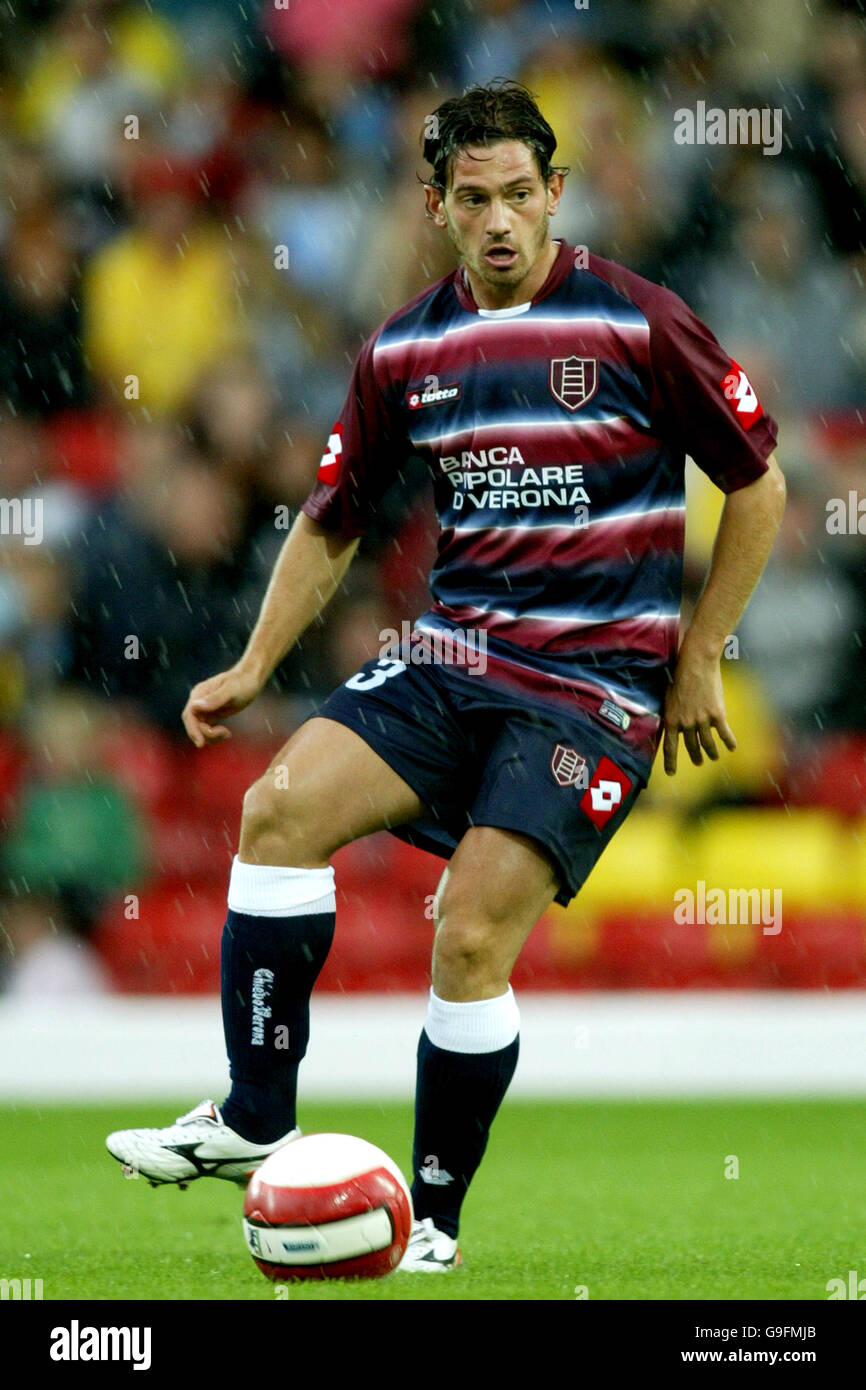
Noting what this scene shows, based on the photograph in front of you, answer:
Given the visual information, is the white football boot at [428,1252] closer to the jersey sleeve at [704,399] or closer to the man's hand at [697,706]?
the man's hand at [697,706]

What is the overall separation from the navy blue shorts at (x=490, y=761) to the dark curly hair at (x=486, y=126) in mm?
1017

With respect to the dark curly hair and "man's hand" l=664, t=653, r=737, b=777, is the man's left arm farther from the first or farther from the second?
the dark curly hair

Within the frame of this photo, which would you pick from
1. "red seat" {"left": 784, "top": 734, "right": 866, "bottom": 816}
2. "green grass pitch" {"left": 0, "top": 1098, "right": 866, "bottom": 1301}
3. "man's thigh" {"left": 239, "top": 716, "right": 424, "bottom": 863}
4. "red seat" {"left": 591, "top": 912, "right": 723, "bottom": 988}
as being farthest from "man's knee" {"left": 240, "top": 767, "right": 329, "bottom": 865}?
"red seat" {"left": 784, "top": 734, "right": 866, "bottom": 816}

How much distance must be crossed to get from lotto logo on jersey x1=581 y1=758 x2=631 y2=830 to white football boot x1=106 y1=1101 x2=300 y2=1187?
91cm

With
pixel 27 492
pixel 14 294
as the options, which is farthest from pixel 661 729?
pixel 14 294

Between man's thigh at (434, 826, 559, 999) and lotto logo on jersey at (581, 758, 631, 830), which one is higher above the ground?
lotto logo on jersey at (581, 758, 631, 830)

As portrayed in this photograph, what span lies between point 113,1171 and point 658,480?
2.75 metres

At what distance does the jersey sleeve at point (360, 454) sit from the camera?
448 centimetres

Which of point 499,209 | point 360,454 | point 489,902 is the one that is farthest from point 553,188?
point 489,902

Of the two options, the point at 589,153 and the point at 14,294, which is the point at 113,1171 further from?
the point at 589,153

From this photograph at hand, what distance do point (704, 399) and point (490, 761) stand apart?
0.82 metres

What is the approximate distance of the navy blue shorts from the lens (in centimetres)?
407

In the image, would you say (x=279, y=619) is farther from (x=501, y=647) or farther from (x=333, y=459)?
(x=501, y=647)

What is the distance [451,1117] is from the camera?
4.13 m
